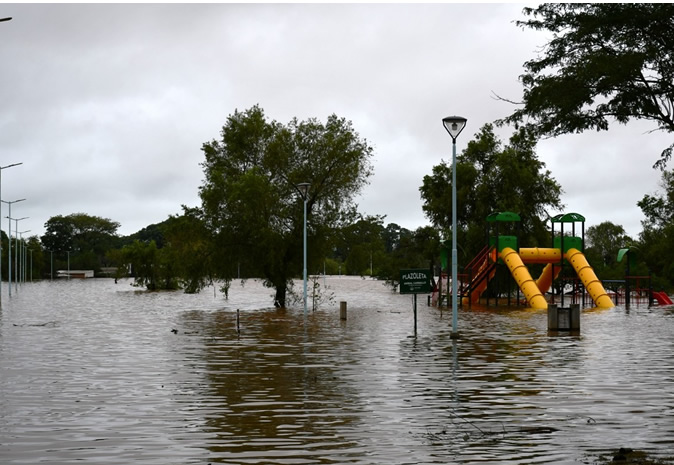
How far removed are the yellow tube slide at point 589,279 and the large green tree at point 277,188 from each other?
46.0 ft

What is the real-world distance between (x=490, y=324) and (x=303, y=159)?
22128mm

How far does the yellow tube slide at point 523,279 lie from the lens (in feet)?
167

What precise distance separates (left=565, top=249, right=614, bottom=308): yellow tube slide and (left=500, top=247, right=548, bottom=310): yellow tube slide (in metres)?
2.90

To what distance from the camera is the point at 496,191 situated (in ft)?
241

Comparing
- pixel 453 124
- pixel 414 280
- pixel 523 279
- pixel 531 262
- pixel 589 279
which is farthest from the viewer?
pixel 531 262

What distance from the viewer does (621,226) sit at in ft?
475

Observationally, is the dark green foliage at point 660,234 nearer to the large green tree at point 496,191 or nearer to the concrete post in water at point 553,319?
the large green tree at point 496,191

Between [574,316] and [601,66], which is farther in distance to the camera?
[574,316]

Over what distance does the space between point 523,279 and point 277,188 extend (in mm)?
15950

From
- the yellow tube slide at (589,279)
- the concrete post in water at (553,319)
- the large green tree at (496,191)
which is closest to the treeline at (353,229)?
the large green tree at (496,191)

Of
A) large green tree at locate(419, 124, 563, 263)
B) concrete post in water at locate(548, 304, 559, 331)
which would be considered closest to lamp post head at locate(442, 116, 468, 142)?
concrete post in water at locate(548, 304, 559, 331)

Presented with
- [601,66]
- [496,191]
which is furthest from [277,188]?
[601,66]

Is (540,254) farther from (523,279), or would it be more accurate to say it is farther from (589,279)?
(523,279)

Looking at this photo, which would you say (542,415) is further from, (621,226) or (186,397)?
(621,226)
